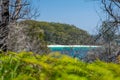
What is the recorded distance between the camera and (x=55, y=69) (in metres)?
2.03

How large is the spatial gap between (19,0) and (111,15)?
902cm

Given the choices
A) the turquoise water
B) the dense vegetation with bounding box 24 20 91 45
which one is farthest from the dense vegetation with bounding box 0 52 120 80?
the turquoise water

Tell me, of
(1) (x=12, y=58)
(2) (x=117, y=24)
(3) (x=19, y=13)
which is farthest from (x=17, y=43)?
(1) (x=12, y=58)

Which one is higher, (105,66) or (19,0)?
(19,0)

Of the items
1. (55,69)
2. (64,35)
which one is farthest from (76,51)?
(64,35)

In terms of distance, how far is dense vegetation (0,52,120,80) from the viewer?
194 cm

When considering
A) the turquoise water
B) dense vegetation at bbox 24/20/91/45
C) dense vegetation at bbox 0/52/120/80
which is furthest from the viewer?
dense vegetation at bbox 24/20/91/45

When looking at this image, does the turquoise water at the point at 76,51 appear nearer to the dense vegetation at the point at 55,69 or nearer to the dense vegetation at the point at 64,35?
the dense vegetation at the point at 64,35

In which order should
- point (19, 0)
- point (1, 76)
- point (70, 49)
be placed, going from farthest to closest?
point (70, 49) < point (19, 0) < point (1, 76)

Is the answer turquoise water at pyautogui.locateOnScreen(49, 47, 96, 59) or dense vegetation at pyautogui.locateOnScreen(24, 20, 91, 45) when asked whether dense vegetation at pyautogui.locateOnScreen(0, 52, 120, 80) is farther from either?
turquoise water at pyautogui.locateOnScreen(49, 47, 96, 59)

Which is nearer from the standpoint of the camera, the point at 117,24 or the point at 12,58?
the point at 12,58

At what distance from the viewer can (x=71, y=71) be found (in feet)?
6.48

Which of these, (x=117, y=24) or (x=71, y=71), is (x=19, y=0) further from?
(x=71, y=71)

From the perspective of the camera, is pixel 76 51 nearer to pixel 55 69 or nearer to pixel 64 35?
pixel 55 69
